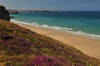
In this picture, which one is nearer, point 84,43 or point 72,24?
point 84,43

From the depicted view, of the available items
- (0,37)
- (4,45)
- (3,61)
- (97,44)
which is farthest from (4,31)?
(97,44)

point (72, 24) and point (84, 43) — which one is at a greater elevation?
point (84, 43)

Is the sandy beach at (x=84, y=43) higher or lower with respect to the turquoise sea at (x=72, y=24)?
higher

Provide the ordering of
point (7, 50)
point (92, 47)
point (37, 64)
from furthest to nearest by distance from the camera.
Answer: point (92, 47), point (7, 50), point (37, 64)

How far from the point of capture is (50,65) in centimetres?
571

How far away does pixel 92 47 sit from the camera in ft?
75.0

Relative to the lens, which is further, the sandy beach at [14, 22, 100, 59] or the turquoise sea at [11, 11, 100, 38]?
the turquoise sea at [11, 11, 100, 38]

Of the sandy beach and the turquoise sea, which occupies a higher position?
the sandy beach

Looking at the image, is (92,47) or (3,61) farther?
(92,47)

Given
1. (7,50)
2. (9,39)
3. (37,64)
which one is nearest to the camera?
(37,64)

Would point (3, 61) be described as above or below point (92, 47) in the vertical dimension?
above

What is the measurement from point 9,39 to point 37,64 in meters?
4.48

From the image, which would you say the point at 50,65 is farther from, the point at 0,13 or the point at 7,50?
the point at 0,13

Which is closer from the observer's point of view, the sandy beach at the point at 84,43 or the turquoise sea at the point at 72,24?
the sandy beach at the point at 84,43
